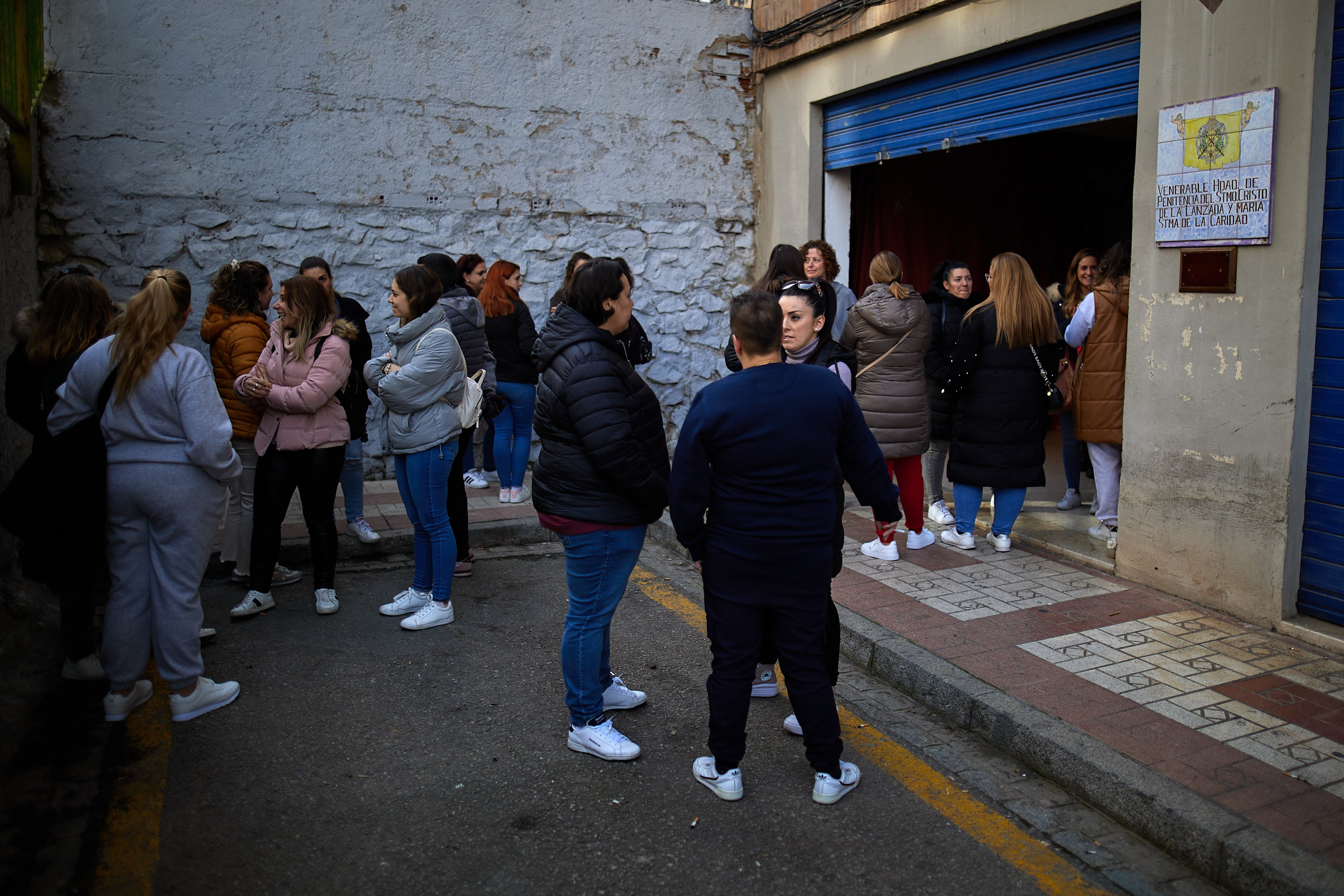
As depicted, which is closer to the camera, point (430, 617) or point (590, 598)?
point (590, 598)

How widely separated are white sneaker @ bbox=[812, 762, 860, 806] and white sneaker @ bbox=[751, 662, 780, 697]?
800 millimetres

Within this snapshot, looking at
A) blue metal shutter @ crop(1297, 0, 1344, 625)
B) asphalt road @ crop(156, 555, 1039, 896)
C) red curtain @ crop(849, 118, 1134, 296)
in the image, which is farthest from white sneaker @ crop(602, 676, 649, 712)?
red curtain @ crop(849, 118, 1134, 296)

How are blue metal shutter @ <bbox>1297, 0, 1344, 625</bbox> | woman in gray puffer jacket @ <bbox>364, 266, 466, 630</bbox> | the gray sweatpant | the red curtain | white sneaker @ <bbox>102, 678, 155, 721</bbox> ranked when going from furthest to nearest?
the red curtain, woman in gray puffer jacket @ <bbox>364, 266, 466, 630</bbox>, blue metal shutter @ <bbox>1297, 0, 1344, 625</bbox>, white sneaker @ <bbox>102, 678, 155, 721</bbox>, the gray sweatpant

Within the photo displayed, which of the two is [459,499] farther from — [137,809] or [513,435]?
[137,809]

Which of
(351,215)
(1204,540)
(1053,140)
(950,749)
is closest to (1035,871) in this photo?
(950,749)

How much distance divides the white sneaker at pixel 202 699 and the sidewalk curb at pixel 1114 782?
2830mm

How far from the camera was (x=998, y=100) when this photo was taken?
696 cm

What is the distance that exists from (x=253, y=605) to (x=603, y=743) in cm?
248

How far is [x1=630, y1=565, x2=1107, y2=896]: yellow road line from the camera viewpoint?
301cm

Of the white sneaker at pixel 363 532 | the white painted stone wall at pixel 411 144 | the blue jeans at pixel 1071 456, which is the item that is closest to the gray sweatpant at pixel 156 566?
the white sneaker at pixel 363 532

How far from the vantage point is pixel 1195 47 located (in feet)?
16.5

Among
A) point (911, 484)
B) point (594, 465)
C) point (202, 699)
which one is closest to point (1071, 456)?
point (911, 484)

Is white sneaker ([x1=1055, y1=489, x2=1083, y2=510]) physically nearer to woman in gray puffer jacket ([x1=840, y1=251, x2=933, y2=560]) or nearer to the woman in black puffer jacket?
woman in gray puffer jacket ([x1=840, y1=251, x2=933, y2=560])

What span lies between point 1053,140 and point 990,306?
20.7ft
